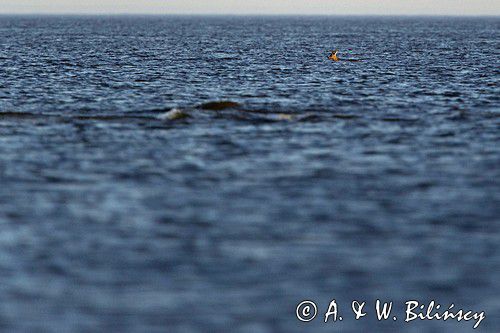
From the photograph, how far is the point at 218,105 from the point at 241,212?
72.4 feet

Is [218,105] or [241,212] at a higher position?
[241,212]

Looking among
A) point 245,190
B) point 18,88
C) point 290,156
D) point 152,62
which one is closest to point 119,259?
point 245,190

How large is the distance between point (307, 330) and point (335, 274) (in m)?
2.66

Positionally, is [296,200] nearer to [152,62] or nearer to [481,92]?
[481,92]

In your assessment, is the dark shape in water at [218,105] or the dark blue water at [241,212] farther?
the dark shape in water at [218,105]

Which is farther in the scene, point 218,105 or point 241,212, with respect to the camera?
point 218,105

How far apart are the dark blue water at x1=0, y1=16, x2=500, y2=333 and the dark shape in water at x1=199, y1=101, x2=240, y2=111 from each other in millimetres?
810

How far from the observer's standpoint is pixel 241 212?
22.9m

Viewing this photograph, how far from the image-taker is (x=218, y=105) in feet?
146

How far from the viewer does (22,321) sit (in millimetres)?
15742

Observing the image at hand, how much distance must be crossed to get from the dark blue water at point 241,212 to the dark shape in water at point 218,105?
81cm

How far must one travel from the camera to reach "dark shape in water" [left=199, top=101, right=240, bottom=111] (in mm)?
44062

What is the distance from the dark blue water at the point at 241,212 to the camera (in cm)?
1669

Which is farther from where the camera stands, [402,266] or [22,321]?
[402,266]
